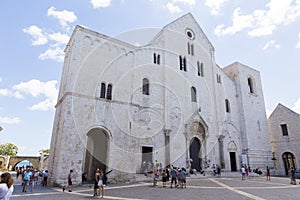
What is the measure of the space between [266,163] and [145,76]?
20.5 m

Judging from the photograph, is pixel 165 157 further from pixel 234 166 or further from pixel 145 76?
pixel 234 166

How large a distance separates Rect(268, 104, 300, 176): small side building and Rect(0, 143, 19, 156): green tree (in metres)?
66.8

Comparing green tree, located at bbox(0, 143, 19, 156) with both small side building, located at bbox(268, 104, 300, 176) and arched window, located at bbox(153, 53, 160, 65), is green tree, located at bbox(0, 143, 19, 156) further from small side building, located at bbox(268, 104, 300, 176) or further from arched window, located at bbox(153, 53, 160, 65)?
small side building, located at bbox(268, 104, 300, 176)

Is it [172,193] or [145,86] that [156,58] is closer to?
[145,86]

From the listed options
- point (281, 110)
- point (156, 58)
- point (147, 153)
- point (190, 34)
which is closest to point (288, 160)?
point (281, 110)

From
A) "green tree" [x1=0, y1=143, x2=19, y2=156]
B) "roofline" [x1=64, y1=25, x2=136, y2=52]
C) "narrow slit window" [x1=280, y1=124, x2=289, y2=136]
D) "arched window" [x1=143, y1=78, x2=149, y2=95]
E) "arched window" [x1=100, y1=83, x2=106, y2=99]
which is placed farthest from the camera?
"green tree" [x1=0, y1=143, x2=19, y2=156]

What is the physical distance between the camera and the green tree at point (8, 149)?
188 ft

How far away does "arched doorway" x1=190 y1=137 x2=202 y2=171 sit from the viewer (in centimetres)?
2191

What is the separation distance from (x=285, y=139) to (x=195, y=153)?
612 inches

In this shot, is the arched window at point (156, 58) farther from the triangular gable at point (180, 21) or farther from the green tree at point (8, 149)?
the green tree at point (8, 149)

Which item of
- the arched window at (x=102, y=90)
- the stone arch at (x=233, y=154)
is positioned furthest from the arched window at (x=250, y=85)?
the arched window at (x=102, y=90)

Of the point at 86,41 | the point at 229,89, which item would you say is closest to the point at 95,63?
the point at 86,41

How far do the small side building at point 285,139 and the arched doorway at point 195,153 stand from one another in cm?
1289

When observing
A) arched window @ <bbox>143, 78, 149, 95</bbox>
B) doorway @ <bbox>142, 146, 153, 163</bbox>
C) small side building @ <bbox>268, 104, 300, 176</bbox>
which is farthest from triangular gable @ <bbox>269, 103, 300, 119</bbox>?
doorway @ <bbox>142, 146, 153, 163</bbox>
